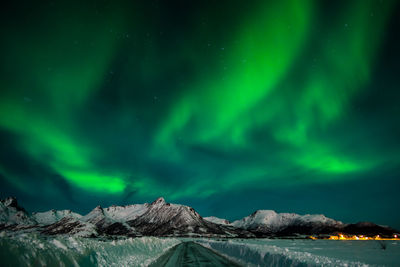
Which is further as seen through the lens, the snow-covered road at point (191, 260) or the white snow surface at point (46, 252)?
the snow-covered road at point (191, 260)

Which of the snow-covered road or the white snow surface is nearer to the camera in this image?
the white snow surface

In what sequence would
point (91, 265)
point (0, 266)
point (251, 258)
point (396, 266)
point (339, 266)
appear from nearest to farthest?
1. point (0, 266)
2. point (339, 266)
3. point (91, 265)
4. point (396, 266)
5. point (251, 258)

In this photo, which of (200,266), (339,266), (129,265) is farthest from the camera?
(200,266)

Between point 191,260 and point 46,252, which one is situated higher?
point 46,252

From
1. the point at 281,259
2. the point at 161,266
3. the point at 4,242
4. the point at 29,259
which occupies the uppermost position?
the point at 4,242

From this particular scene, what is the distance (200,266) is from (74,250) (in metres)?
8.00

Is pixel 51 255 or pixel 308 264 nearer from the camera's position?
pixel 51 255

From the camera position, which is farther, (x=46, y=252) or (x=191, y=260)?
(x=191, y=260)

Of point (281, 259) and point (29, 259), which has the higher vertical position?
point (29, 259)

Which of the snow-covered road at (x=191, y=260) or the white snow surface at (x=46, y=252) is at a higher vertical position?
the white snow surface at (x=46, y=252)

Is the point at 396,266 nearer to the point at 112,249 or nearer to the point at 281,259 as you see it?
the point at 281,259

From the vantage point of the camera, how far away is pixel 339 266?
29.9ft

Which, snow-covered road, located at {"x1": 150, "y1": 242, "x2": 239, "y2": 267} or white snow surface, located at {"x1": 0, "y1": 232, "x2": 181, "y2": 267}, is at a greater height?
white snow surface, located at {"x1": 0, "y1": 232, "x2": 181, "y2": 267}

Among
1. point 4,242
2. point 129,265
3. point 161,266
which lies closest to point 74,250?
point 4,242
